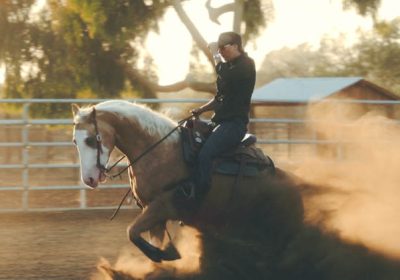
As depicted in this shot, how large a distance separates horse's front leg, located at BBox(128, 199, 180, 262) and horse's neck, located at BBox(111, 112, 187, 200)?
0.15 meters

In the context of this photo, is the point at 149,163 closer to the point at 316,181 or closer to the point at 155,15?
the point at 316,181

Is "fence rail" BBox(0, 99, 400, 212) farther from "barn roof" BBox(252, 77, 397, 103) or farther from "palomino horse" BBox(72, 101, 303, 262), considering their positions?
"barn roof" BBox(252, 77, 397, 103)

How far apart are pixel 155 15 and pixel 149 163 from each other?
546 inches

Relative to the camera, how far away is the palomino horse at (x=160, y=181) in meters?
6.21

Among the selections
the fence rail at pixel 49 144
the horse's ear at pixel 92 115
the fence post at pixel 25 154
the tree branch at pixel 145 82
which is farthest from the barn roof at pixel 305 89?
the horse's ear at pixel 92 115

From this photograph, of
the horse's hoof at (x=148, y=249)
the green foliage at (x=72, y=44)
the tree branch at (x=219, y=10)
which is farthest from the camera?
the green foliage at (x=72, y=44)

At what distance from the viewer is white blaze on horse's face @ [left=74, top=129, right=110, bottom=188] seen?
20.3 feet

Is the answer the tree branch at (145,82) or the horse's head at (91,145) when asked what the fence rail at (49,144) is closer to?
the horse's head at (91,145)

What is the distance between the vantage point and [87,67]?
22328mm

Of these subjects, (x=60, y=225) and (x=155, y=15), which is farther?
(x=155, y=15)

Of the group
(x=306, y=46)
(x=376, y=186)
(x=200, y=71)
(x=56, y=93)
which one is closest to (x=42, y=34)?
(x=56, y=93)

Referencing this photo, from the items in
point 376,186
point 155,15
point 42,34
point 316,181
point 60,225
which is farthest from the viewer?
point 42,34

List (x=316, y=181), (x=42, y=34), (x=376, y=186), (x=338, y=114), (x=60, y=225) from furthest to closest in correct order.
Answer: (x=42, y=34) < (x=338, y=114) < (x=60, y=225) < (x=376, y=186) < (x=316, y=181)

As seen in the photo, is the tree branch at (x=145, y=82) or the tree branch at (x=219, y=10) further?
the tree branch at (x=145, y=82)
